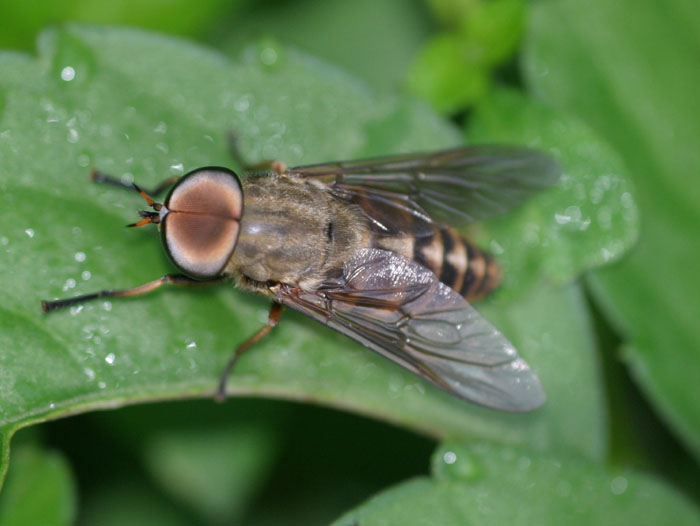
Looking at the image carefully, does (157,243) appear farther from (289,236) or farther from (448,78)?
(448,78)

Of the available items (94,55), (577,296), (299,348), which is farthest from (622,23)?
(94,55)

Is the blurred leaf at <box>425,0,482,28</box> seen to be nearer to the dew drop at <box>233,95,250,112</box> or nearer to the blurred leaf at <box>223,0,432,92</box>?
the blurred leaf at <box>223,0,432,92</box>

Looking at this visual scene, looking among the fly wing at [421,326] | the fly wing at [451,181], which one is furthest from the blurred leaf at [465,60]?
the fly wing at [421,326]

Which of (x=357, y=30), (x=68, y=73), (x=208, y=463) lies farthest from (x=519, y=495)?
(x=357, y=30)

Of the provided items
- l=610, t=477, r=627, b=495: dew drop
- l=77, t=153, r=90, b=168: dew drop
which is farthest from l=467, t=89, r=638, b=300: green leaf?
l=77, t=153, r=90, b=168: dew drop

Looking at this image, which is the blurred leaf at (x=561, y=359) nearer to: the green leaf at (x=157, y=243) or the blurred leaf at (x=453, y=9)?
the green leaf at (x=157, y=243)
